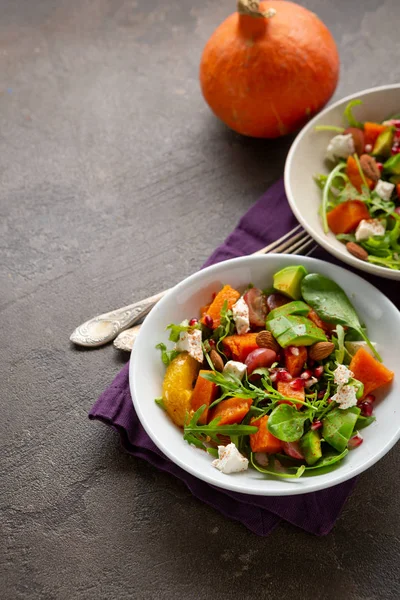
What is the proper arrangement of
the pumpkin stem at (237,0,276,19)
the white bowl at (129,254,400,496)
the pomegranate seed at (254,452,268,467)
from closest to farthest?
the white bowl at (129,254,400,496), the pomegranate seed at (254,452,268,467), the pumpkin stem at (237,0,276,19)

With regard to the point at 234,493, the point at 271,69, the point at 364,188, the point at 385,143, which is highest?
the point at 271,69

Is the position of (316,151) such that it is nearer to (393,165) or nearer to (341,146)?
(341,146)

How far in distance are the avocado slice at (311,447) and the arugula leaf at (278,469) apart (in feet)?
0.13

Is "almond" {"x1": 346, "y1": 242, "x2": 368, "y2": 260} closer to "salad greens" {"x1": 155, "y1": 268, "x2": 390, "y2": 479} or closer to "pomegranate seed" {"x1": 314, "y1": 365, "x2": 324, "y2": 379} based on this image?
"salad greens" {"x1": 155, "y1": 268, "x2": 390, "y2": 479}

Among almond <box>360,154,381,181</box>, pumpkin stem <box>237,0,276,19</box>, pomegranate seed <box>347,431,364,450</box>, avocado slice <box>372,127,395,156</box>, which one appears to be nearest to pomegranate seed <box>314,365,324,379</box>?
pomegranate seed <box>347,431,364,450</box>

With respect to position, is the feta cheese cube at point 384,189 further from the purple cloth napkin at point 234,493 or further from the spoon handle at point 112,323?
the spoon handle at point 112,323

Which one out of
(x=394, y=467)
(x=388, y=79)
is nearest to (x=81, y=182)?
Result: (x=388, y=79)

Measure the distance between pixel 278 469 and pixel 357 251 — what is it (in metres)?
0.86

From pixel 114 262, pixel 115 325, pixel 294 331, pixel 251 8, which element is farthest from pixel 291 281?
pixel 251 8

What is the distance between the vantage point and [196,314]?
2.48 metres

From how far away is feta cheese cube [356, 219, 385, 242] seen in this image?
2.54 meters

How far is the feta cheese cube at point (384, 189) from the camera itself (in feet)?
8.54

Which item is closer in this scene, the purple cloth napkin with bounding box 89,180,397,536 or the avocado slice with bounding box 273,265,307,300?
the purple cloth napkin with bounding box 89,180,397,536

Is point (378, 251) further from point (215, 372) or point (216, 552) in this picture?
point (216, 552)
